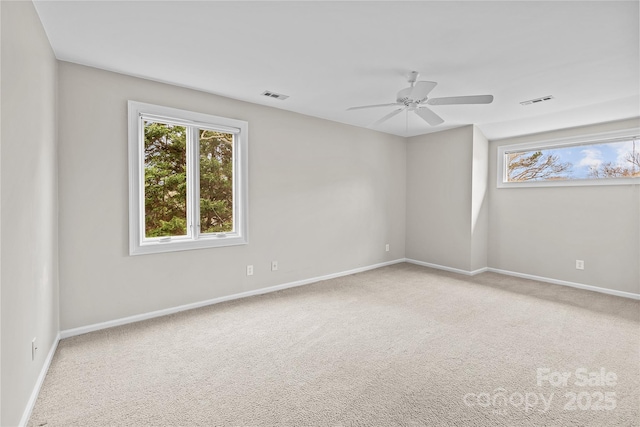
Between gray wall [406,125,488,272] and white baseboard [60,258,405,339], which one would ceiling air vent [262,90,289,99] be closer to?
white baseboard [60,258,405,339]

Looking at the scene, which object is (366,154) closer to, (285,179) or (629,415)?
(285,179)

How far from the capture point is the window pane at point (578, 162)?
13.2 feet

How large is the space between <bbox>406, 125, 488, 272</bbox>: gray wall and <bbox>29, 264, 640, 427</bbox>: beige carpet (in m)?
1.52

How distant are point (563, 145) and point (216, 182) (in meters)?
4.81

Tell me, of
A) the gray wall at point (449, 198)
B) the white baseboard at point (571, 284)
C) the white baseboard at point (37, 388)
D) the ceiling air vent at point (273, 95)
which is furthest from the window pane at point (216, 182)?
the white baseboard at point (571, 284)

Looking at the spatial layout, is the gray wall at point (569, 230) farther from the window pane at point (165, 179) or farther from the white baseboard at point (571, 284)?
the window pane at point (165, 179)

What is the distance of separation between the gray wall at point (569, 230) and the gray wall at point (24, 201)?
562 cm

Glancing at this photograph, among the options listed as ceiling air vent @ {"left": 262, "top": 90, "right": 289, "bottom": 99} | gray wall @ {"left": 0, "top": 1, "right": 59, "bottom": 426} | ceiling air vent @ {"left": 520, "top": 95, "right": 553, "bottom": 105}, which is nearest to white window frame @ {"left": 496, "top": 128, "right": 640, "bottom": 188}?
ceiling air vent @ {"left": 520, "top": 95, "right": 553, "bottom": 105}

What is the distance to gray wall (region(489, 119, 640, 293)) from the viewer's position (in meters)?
3.97

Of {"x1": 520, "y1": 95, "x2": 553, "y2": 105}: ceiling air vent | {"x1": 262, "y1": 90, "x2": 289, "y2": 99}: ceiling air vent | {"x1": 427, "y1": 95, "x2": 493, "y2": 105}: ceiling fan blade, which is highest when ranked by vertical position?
{"x1": 262, "y1": 90, "x2": 289, "y2": 99}: ceiling air vent

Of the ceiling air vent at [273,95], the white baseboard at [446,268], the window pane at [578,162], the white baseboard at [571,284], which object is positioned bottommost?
the white baseboard at [571,284]

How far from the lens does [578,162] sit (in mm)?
4430

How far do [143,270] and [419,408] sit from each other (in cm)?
270

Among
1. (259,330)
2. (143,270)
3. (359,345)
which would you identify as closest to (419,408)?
(359,345)
